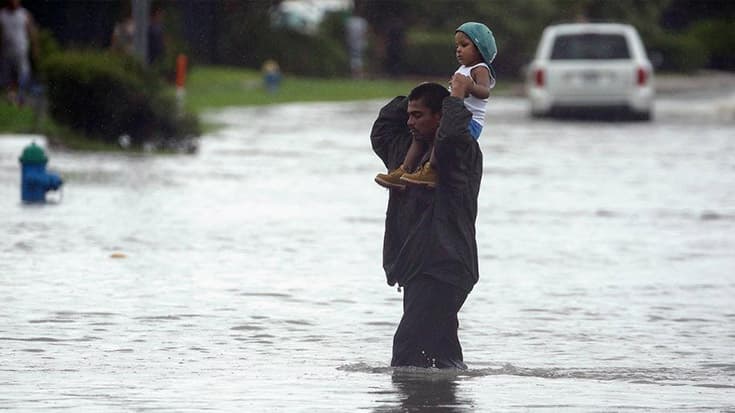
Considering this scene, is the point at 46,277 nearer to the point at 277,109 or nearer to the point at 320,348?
the point at 320,348

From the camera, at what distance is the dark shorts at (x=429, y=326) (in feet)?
26.4

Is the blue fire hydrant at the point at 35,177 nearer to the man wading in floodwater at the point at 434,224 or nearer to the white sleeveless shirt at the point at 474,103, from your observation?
the man wading in floodwater at the point at 434,224

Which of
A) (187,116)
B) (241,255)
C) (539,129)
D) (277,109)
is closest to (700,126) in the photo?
(539,129)

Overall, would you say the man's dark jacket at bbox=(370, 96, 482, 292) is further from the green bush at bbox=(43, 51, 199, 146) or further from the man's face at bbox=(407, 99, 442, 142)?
the green bush at bbox=(43, 51, 199, 146)

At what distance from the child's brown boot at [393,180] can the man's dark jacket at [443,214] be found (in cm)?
7

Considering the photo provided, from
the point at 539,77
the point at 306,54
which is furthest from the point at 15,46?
the point at 306,54

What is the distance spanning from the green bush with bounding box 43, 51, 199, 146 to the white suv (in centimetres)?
995

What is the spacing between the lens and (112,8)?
132 feet

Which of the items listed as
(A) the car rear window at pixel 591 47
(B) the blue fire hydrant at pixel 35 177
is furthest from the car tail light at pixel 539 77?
(B) the blue fire hydrant at pixel 35 177

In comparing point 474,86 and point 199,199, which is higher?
point 474,86

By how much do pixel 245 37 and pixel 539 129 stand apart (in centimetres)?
2436

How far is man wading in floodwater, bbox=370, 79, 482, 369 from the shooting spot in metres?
7.86

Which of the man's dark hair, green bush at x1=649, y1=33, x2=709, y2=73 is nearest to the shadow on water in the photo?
the man's dark hair

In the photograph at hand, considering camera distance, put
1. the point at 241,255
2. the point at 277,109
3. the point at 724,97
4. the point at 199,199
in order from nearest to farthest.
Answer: the point at 241,255, the point at 199,199, the point at 277,109, the point at 724,97
